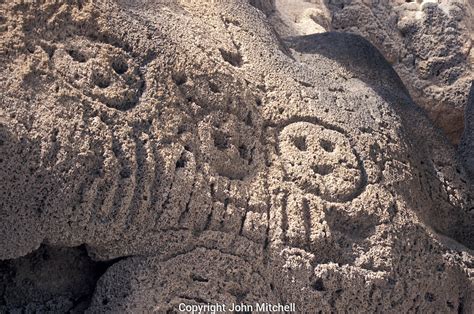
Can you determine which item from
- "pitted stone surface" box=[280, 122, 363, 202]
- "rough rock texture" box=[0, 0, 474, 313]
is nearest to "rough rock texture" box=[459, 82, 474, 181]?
"rough rock texture" box=[0, 0, 474, 313]

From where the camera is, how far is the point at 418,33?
327cm

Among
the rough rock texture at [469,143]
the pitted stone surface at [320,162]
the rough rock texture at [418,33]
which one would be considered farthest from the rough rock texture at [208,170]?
the rough rock texture at [418,33]

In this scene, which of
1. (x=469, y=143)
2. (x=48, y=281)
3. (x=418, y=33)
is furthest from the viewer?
(x=418, y=33)

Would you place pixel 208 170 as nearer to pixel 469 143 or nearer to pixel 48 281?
pixel 48 281

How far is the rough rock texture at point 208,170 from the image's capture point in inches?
52.0

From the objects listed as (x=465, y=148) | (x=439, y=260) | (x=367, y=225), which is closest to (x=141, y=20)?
(x=367, y=225)

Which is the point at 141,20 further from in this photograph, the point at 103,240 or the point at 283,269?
the point at 283,269

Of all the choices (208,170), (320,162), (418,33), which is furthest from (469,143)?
(418,33)

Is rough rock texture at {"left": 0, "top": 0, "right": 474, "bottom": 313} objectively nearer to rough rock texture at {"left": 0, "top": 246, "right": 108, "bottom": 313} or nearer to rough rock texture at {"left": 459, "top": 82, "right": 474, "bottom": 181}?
rough rock texture at {"left": 0, "top": 246, "right": 108, "bottom": 313}

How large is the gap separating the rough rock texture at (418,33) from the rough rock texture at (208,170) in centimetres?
122

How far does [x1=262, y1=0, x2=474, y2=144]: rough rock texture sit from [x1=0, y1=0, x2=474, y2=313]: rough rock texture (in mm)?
1221

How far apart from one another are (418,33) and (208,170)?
214cm

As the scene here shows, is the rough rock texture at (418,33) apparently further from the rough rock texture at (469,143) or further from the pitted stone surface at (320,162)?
the pitted stone surface at (320,162)

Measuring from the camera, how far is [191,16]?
180 cm
